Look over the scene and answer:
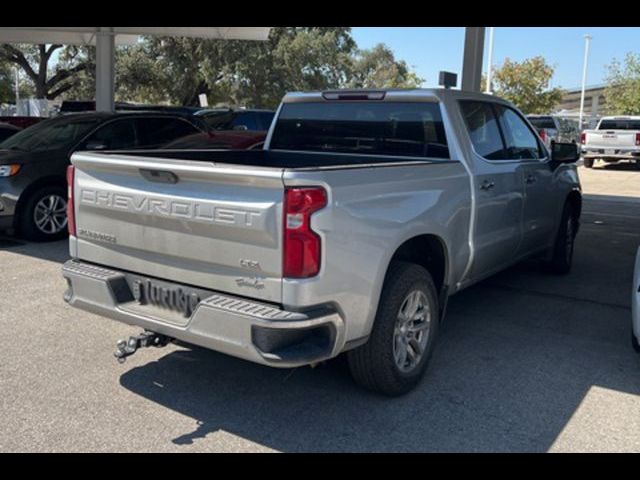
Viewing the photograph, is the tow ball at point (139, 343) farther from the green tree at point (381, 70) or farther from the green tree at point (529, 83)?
the green tree at point (381, 70)

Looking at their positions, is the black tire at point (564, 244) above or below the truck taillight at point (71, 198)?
below

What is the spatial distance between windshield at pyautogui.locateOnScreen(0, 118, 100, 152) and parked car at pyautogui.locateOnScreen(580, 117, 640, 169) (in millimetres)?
19508

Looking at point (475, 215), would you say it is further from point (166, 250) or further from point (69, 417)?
point (69, 417)

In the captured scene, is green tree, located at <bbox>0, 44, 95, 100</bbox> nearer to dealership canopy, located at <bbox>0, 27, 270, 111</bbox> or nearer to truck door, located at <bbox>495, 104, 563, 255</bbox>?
dealership canopy, located at <bbox>0, 27, 270, 111</bbox>

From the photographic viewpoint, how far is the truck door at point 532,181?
5801 mm

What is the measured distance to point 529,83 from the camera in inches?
1665

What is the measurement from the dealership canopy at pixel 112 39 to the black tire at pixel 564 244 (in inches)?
188

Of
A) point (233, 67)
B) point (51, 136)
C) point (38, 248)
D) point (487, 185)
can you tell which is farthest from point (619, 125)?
point (38, 248)

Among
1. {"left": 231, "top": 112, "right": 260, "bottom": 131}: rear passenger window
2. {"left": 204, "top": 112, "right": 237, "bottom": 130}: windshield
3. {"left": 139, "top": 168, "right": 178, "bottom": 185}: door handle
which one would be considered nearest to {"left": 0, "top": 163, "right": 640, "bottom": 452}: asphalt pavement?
{"left": 139, "top": 168, "right": 178, "bottom": 185}: door handle

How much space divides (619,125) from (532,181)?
21063 mm

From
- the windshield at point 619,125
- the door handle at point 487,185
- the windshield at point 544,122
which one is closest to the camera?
the door handle at point 487,185

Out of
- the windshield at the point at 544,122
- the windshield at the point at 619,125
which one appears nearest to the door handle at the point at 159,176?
the windshield at the point at 619,125

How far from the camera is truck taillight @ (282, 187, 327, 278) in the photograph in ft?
10.5
